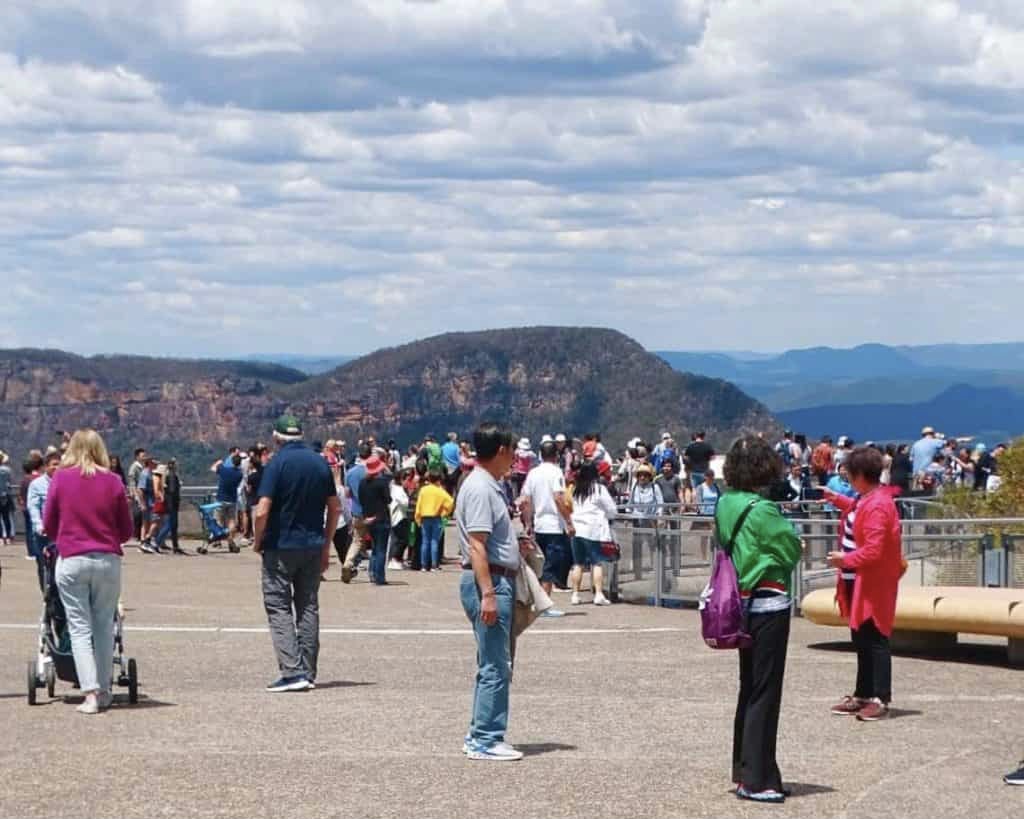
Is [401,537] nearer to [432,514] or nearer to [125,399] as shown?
[432,514]

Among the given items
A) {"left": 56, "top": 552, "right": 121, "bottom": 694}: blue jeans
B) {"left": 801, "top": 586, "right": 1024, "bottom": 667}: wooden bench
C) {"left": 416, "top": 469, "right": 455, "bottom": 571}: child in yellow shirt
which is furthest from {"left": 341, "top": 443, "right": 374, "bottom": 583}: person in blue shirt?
{"left": 56, "top": 552, "right": 121, "bottom": 694}: blue jeans

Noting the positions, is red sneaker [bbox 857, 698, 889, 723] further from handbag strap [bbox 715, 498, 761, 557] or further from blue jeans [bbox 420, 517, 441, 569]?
blue jeans [bbox 420, 517, 441, 569]

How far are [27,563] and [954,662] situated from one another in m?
16.6

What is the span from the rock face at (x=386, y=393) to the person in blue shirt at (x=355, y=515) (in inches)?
4744

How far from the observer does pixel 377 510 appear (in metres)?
25.1

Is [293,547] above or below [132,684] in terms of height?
above

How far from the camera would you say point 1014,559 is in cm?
1762

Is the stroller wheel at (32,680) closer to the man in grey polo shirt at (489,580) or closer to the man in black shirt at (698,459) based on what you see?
the man in grey polo shirt at (489,580)

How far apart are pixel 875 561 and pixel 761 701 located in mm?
3117

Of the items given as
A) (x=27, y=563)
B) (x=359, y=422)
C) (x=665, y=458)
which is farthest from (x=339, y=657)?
(x=359, y=422)

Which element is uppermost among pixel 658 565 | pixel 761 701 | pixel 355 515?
pixel 355 515

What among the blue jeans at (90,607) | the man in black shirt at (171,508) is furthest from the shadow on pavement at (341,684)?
the man in black shirt at (171,508)

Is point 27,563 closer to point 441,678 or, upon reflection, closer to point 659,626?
point 659,626

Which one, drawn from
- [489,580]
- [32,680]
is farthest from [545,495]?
[489,580]
